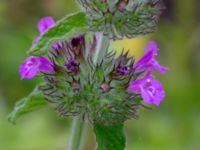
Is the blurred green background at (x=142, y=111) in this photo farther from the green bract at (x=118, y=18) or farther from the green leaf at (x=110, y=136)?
the green bract at (x=118, y=18)

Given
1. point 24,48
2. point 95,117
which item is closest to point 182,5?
point 24,48

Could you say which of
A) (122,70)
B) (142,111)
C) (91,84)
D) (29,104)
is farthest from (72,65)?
(142,111)

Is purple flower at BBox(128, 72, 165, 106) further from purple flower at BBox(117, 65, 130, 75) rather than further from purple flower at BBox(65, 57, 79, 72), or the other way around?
purple flower at BBox(65, 57, 79, 72)

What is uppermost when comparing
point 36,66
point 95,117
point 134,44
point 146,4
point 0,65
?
point 134,44

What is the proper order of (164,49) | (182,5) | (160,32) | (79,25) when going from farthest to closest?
(164,49) → (160,32) → (182,5) → (79,25)

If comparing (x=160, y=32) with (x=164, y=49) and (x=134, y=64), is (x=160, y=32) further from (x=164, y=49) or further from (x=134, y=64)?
(x=134, y=64)
